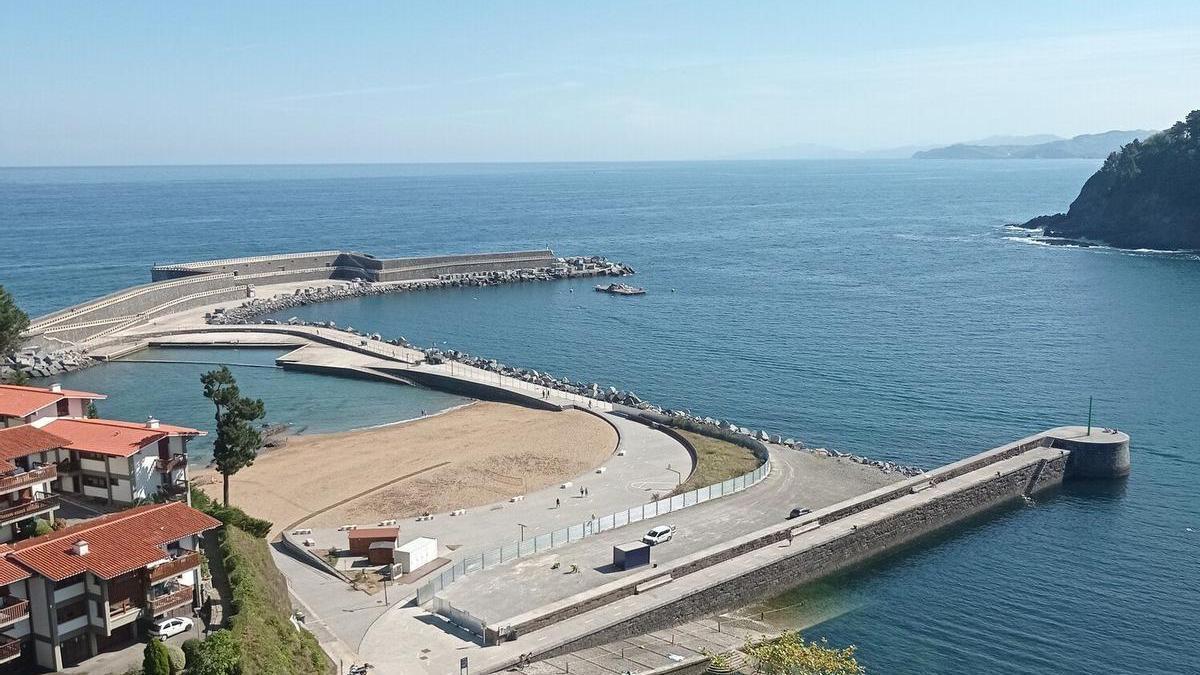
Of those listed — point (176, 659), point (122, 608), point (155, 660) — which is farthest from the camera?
point (122, 608)

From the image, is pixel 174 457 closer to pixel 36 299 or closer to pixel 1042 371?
pixel 1042 371

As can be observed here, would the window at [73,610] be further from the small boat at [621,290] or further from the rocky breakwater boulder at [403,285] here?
the small boat at [621,290]

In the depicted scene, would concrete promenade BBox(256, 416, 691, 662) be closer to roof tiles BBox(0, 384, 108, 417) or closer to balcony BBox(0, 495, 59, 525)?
balcony BBox(0, 495, 59, 525)

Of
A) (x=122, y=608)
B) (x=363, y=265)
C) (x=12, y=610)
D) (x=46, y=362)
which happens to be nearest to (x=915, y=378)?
(x=122, y=608)

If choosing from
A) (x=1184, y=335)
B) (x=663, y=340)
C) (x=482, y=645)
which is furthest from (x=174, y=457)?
(x=1184, y=335)

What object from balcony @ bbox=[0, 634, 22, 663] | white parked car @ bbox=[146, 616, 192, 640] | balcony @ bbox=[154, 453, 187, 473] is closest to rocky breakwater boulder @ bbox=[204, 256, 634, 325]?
balcony @ bbox=[154, 453, 187, 473]

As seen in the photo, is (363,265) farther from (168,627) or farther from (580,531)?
(168,627)

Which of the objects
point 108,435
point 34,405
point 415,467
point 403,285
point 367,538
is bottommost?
point 415,467

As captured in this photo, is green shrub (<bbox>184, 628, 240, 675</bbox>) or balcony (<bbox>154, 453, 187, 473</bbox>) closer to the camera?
green shrub (<bbox>184, 628, 240, 675</bbox>)
